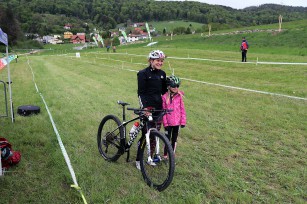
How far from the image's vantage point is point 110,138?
5.81 m

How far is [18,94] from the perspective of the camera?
13.5m

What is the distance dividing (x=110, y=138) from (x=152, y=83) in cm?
158

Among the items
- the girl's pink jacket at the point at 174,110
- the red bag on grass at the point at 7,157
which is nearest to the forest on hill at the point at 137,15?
the red bag on grass at the point at 7,157

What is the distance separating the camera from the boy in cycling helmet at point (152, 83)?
4.95 metres

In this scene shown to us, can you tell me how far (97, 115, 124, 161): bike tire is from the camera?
5.53 metres

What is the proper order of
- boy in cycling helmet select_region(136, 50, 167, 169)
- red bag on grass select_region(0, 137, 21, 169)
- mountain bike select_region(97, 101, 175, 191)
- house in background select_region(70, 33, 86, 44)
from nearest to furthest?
mountain bike select_region(97, 101, 175, 191) < boy in cycling helmet select_region(136, 50, 167, 169) < red bag on grass select_region(0, 137, 21, 169) < house in background select_region(70, 33, 86, 44)

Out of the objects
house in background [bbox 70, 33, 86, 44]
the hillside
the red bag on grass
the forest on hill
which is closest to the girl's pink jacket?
the red bag on grass

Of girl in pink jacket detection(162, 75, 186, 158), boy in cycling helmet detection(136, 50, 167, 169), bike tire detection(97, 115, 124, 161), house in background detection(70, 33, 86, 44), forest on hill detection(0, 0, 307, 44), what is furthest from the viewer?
house in background detection(70, 33, 86, 44)

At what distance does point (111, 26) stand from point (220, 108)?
583 feet

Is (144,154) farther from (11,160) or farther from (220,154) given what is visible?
(11,160)

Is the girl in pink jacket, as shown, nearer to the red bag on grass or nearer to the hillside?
the red bag on grass

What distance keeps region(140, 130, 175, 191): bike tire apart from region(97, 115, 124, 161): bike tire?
768 millimetres

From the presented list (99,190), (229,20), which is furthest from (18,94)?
(229,20)

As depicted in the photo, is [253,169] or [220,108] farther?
[220,108]
